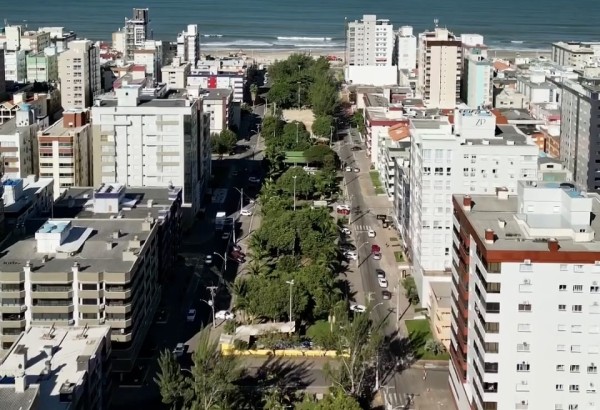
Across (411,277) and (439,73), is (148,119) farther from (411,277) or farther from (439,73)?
(439,73)

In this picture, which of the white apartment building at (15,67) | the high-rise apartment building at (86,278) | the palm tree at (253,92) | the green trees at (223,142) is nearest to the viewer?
the high-rise apartment building at (86,278)

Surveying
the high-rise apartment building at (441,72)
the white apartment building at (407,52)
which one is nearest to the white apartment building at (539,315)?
the high-rise apartment building at (441,72)

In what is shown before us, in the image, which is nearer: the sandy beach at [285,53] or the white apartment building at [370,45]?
the white apartment building at [370,45]

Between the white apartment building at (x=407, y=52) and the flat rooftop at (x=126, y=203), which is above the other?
the white apartment building at (x=407, y=52)

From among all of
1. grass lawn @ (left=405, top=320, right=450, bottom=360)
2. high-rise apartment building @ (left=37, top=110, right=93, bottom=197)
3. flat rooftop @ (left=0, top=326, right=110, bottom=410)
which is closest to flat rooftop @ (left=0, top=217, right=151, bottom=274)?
flat rooftop @ (left=0, top=326, right=110, bottom=410)

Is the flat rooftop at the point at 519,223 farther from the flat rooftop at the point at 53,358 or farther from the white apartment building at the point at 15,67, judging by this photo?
the white apartment building at the point at 15,67

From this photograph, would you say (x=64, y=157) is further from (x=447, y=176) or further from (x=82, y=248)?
(x=447, y=176)

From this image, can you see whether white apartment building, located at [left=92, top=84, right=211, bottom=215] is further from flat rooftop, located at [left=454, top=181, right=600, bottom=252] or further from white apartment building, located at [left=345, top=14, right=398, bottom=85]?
white apartment building, located at [left=345, top=14, right=398, bottom=85]
